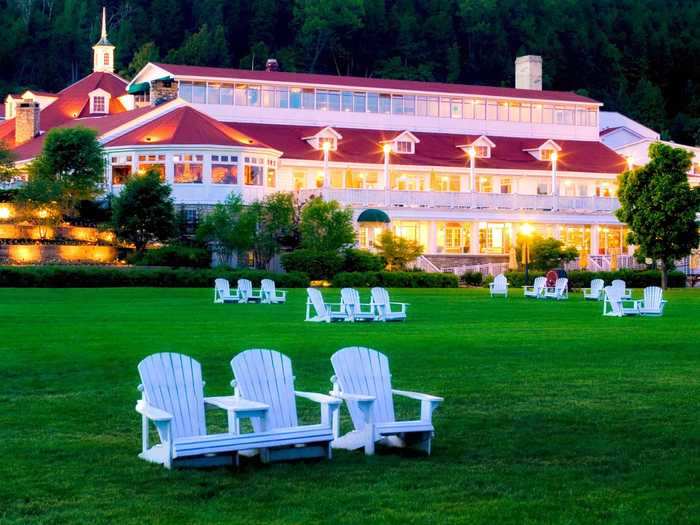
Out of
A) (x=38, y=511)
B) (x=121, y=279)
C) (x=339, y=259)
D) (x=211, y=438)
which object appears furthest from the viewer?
(x=339, y=259)

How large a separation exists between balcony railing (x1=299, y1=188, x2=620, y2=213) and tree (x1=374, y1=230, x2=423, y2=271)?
138 inches

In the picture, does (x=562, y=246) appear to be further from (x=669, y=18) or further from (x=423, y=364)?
(x=669, y=18)

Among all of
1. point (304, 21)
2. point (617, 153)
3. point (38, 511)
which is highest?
point (304, 21)

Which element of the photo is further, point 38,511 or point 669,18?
point 669,18

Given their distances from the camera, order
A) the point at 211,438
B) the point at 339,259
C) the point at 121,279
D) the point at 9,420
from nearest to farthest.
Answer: the point at 211,438 → the point at 9,420 → the point at 121,279 → the point at 339,259

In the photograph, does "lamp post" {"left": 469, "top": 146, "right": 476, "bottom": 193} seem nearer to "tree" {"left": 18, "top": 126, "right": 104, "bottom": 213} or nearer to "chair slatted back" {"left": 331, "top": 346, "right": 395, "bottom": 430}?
"tree" {"left": 18, "top": 126, "right": 104, "bottom": 213}

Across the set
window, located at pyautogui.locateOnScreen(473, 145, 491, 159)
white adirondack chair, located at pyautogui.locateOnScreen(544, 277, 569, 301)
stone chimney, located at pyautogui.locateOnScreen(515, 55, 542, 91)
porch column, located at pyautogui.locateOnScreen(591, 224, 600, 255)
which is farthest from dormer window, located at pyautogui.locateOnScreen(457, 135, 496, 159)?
white adirondack chair, located at pyautogui.locateOnScreen(544, 277, 569, 301)

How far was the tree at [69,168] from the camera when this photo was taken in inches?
2315

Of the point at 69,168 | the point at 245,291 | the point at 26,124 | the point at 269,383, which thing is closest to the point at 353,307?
the point at 245,291

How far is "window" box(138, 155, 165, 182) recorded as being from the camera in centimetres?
6244

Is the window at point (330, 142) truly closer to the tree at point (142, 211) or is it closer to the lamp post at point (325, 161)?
the lamp post at point (325, 161)

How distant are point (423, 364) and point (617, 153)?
64.0 meters

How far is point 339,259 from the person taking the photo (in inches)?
2185

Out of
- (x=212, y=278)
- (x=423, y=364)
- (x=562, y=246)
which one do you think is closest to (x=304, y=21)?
(x=562, y=246)
